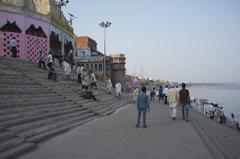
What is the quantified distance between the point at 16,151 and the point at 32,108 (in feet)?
14.5

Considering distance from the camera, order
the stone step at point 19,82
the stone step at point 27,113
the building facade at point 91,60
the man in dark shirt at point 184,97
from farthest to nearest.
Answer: the building facade at point 91,60 < the man in dark shirt at point 184,97 < the stone step at point 19,82 < the stone step at point 27,113

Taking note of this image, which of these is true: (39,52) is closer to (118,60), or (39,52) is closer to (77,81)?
(77,81)

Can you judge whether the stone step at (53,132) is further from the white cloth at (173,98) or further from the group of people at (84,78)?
the group of people at (84,78)

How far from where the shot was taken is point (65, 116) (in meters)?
13.5

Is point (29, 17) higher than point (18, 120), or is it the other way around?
point (29, 17)

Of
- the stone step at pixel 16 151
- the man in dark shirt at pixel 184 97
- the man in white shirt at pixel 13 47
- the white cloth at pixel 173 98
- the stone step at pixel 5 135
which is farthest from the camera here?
the man in white shirt at pixel 13 47

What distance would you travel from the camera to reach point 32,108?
12.5 metres

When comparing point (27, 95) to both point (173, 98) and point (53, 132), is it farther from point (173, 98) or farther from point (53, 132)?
point (173, 98)

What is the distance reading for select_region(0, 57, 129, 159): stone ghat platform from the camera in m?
9.30

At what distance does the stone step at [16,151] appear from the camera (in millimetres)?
7794

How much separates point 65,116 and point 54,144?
157 inches

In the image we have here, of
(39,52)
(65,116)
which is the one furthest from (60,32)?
(65,116)

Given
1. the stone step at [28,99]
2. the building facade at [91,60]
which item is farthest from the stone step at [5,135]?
the building facade at [91,60]

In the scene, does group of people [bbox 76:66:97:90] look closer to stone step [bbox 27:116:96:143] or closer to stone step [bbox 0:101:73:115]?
stone step [bbox 0:101:73:115]
